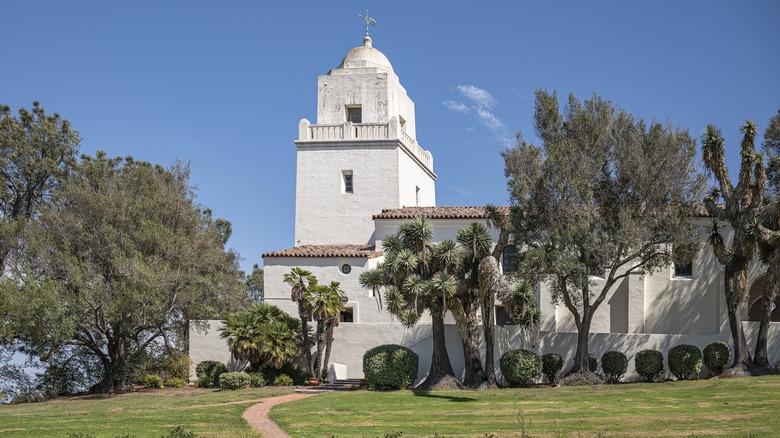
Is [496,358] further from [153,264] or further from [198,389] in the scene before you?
[153,264]

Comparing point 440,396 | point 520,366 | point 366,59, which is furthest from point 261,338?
point 366,59

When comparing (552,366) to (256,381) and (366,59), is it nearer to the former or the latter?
(256,381)

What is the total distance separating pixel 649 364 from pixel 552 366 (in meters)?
3.39

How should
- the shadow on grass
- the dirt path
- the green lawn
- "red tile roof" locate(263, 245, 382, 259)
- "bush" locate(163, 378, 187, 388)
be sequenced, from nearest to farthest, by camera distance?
the green lawn, the dirt path, the shadow on grass, "bush" locate(163, 378, 187, 388), "red tile roof" locate(263, 245, 382, 259)

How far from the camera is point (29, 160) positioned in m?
35.1

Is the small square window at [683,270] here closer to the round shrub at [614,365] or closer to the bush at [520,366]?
the round shrub at [614,365]

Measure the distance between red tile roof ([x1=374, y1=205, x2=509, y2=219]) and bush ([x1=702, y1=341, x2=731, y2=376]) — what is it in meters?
9.95

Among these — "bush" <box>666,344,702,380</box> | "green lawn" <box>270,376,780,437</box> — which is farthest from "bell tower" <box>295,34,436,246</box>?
"bush" <box>666,344,702,380</box>

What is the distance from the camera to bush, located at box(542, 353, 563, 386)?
86.7ft

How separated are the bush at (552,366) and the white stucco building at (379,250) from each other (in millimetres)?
940

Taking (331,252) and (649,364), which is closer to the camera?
(649,364)

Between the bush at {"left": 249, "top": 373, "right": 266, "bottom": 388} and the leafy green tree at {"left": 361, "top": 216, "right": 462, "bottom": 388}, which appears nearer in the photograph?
the leafy green tree at {"left": 361, "top": 216, "right": 462, "bottom": 388}

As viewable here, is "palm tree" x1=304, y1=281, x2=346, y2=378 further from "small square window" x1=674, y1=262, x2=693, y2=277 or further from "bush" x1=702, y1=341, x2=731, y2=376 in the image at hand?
"small square window" x1=674, y1=262, x2=693, y2=277

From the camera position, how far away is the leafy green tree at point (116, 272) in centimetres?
2747
